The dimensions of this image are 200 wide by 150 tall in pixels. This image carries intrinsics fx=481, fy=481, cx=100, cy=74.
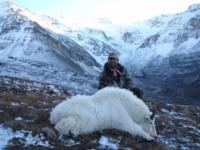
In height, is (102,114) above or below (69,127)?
above

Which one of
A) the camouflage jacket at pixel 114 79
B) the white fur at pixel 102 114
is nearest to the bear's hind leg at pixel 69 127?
the white fur at pixel 102 114

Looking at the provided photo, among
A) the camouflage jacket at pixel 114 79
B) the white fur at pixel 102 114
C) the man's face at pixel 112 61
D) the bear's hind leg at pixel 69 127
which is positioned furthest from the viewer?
the camouflage jacket at pixel 114 79

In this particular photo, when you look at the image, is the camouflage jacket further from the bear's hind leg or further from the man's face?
the bear's hind leg

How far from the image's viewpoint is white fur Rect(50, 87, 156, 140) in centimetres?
1328

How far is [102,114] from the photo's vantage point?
1390 cm

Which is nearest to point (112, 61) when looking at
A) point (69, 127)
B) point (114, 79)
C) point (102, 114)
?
point (114, 79)

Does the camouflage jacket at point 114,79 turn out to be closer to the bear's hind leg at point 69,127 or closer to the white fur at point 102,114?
the white fur at point 102,114

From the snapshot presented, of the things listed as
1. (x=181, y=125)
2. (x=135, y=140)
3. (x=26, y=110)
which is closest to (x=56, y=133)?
(x=135, y=140)

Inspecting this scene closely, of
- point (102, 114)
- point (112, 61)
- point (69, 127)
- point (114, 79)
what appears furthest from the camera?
point (114, 79)

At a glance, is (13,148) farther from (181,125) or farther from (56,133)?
(181,125)

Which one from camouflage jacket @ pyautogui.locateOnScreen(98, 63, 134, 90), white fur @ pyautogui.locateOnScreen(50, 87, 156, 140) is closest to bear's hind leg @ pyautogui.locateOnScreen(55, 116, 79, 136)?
white fur @ pyautogui.locateOnScreen(50, 87, 156, 140)

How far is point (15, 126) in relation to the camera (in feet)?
44.6

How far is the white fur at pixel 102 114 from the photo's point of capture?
13281mm

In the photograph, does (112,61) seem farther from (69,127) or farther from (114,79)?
(69,127)
